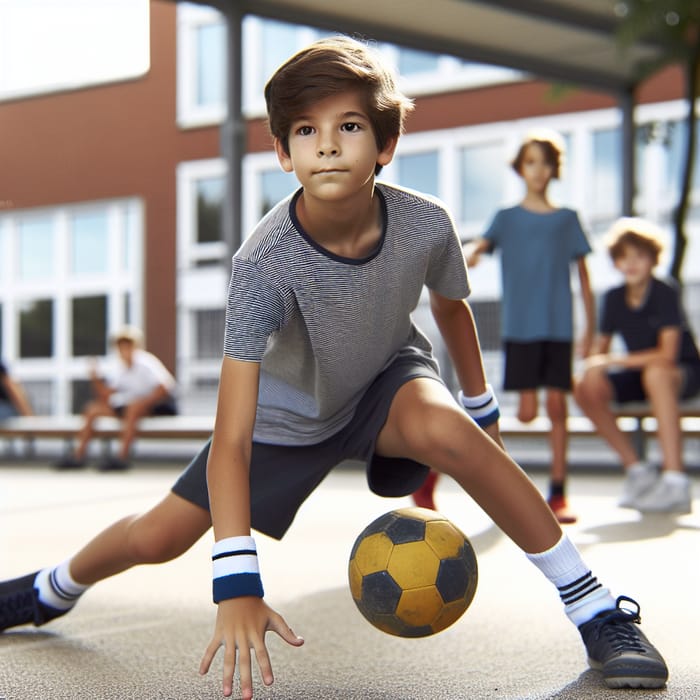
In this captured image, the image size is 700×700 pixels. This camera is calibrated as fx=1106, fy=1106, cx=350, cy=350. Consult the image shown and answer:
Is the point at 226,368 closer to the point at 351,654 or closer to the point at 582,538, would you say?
the point at 351,654

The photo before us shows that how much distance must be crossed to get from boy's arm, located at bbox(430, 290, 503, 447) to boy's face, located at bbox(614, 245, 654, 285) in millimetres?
3312

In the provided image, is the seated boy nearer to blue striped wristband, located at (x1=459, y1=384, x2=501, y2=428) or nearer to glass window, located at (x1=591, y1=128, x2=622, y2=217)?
blue striped wristband, located at (x1=459, y1=384, x2=501, y2=428)

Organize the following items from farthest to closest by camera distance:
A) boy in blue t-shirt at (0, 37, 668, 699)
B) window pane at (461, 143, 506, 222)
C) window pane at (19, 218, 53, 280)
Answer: window pane at (19, 218, 53, 280) < window pane at (461, 143, 506, 222) < boy in blue t-shirt at (0, 37, 668, 699)

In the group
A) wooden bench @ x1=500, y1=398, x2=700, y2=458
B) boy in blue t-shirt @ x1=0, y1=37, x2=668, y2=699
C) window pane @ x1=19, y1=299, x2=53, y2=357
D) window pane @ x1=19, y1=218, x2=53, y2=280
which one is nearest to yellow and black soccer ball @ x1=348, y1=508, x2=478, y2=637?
boy in blue t-shirt @ x1=0, y1=37, x2=668, y2=699

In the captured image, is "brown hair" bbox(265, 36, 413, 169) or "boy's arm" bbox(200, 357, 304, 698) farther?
"brown hair" bbox(265, 36, 413, 169)

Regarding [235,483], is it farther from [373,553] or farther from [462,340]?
[462,340]

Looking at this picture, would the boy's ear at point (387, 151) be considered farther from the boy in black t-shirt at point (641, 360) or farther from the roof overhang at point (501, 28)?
the roof overhang at point (501, 28)

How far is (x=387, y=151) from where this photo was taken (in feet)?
7.25

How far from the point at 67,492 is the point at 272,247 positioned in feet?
18.2

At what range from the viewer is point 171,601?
332 centimetres

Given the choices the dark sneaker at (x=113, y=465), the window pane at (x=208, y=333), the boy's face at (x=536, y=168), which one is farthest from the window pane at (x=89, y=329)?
the boy's face at (x=536, y=168)

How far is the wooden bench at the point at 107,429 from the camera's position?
9.38 meters

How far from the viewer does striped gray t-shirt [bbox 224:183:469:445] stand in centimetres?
214

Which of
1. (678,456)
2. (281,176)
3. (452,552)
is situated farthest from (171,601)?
(281,176)
